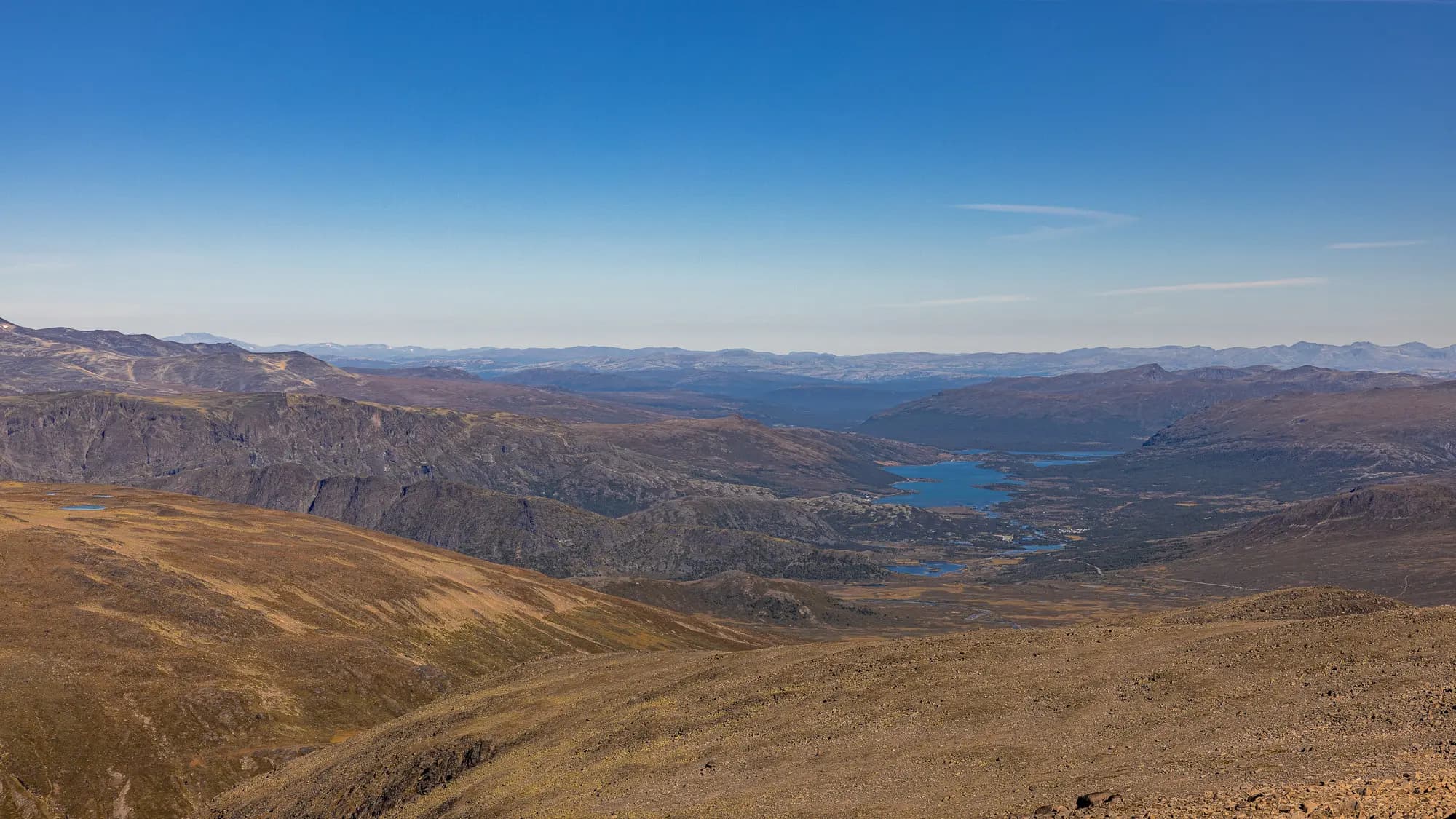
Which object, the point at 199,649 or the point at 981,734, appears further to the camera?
the point at 199,649

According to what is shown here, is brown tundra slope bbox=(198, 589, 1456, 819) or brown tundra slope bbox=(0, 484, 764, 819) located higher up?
brown tundra slope bbox=(198, 589, 1456, 819)

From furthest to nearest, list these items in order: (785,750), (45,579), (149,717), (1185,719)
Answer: (45,579), (149,717), (785,750), (1185,719)

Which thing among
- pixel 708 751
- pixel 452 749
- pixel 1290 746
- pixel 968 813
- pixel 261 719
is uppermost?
pixel 1290 746

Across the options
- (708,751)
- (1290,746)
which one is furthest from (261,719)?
(1290,746)

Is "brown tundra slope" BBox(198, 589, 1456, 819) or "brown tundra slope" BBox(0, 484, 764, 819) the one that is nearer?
"brown tundra slope" BBox(198, 589, 1456, 819)

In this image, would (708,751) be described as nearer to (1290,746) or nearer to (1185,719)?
(1185,719)
